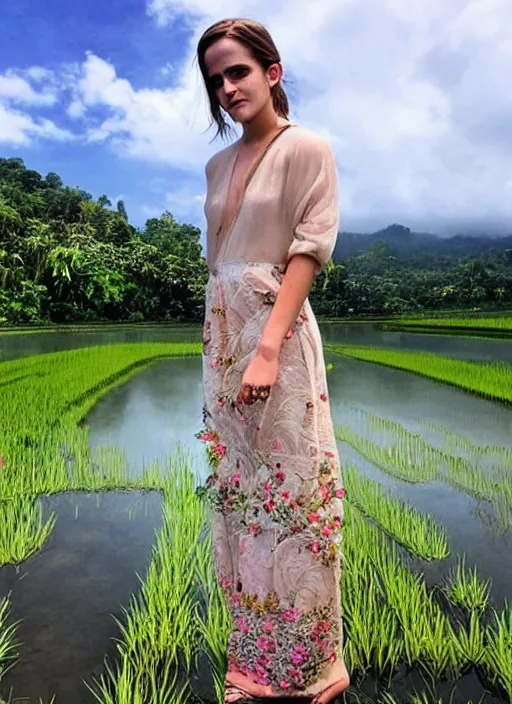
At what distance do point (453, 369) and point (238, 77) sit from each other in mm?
4155

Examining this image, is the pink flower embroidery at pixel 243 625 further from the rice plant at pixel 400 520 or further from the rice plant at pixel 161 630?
the rice plant at pixel 400 520

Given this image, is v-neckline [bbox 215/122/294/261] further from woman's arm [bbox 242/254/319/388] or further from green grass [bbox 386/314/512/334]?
green grass [bbox 386/314/512/334]

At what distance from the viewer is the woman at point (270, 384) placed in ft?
2.81

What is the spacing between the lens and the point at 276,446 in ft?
2.94

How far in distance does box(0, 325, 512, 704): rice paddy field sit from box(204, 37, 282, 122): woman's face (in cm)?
78

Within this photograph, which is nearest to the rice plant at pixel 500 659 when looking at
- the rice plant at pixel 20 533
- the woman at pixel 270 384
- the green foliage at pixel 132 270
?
the woman at pixel 270 384

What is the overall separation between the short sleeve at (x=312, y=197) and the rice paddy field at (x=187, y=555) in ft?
2.07

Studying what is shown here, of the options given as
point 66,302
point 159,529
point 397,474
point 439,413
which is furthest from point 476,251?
point 159,529

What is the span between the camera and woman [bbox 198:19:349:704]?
855 mm

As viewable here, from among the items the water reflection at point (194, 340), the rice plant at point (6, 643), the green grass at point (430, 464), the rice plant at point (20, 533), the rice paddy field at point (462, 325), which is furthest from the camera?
the rice paddy field at point (462, 325)

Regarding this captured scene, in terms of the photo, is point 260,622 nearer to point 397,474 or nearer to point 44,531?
point 44,531

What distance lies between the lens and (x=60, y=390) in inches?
146

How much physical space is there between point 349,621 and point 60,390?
9.41ft

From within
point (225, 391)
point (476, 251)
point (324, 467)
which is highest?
point (476, 251)
